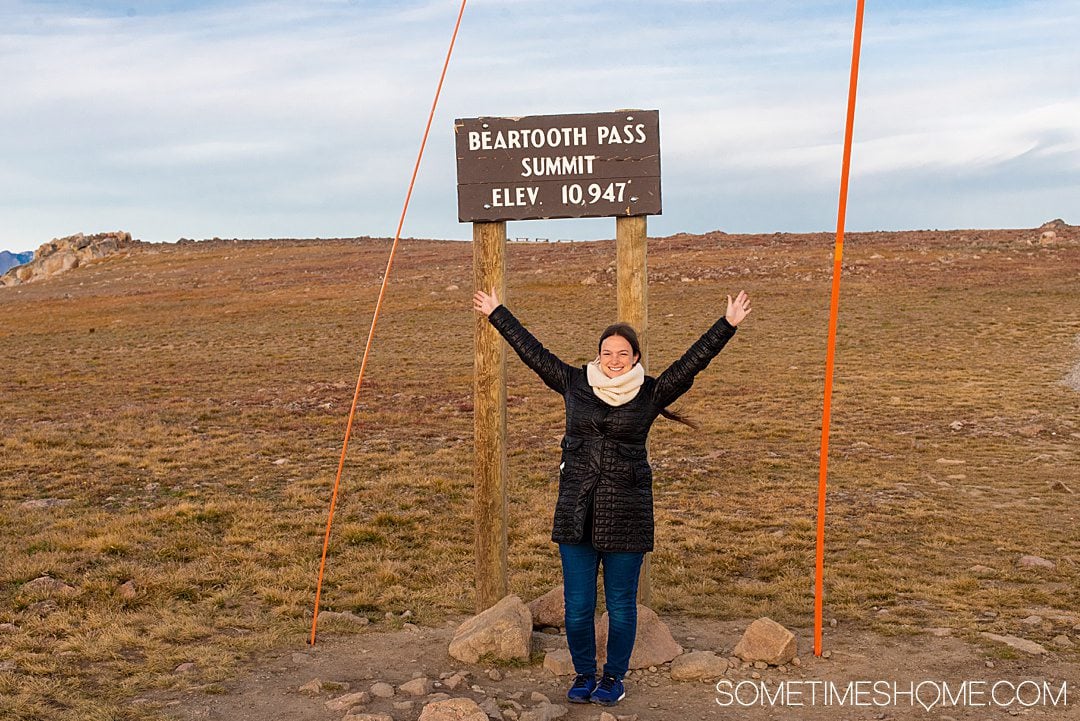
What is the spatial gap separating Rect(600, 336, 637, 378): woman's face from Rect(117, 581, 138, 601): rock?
4701 millimetres

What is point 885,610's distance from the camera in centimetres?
707

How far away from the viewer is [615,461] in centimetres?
513

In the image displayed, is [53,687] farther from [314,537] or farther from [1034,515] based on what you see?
[1034,515]

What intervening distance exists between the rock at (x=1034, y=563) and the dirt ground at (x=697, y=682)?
249cm

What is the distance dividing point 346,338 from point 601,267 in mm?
19438

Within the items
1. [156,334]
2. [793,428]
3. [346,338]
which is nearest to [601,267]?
[346,338]

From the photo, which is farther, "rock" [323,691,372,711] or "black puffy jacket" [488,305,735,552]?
"rock" [323,691,372,711]

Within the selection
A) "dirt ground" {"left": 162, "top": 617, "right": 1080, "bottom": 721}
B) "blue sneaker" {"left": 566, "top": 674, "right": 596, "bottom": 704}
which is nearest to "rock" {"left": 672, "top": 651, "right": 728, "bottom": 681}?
"dirt ground" {"left": 162, "top": 617, "right": 1080, "bottom": 721}

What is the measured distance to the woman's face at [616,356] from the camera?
5113 millimetres

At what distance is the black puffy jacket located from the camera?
16.7ft

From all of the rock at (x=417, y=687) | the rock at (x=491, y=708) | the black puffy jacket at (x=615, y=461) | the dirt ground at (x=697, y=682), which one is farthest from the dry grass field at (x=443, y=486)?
the black puffy jacket at (x=615, y=461)

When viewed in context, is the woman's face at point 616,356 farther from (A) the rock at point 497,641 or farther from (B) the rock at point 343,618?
(B) the rock at point 343,618

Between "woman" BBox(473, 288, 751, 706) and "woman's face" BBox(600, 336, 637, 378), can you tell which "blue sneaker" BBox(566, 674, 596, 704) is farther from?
"woman's face" BBox(600, 336, 637, 378)

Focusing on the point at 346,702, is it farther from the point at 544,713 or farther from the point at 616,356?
the point at 616,356
